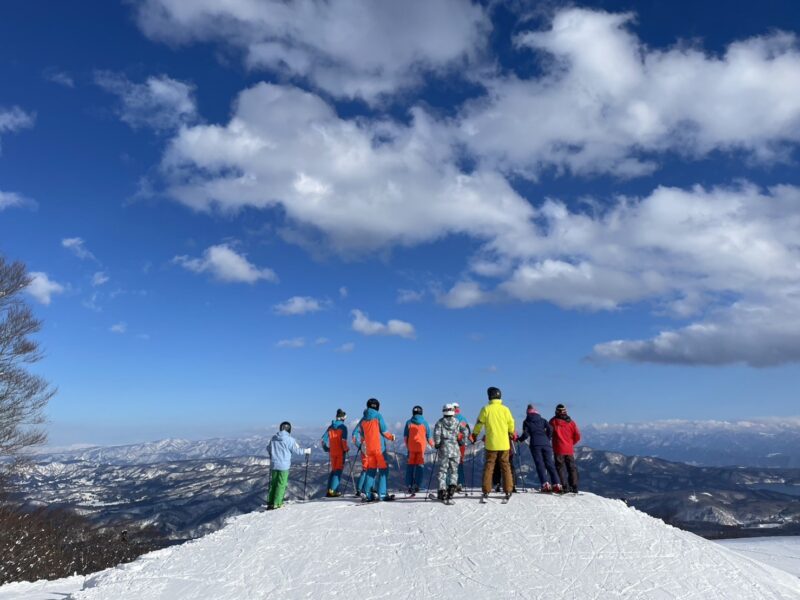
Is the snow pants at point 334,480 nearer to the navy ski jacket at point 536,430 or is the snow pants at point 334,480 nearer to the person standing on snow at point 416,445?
the person standing on snow at point 416,445

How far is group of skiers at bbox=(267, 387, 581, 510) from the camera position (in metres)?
14.3

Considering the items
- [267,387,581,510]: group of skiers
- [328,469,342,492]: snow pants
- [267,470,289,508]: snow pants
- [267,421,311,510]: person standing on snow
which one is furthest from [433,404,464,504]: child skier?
[267,470,289,508]: snow pants

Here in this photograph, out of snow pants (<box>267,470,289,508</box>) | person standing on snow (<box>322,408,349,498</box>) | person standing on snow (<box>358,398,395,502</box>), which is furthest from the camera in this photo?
person standing on snow (<box>322,408,349,498</box>)

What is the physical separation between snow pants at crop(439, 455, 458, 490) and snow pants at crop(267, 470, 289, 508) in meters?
5.07

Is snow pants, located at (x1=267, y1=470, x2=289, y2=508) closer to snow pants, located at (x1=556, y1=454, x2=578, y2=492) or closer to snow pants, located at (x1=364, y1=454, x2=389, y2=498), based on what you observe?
snow pants, located at (x1=364, y1=454, x2=389, y2=498)

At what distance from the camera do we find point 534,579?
404 inches

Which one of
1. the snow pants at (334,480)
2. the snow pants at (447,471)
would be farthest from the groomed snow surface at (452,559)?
the snow pants at (334,480)

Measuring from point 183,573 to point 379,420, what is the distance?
6413 mm

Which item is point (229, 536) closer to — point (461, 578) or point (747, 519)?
point (461, 578)

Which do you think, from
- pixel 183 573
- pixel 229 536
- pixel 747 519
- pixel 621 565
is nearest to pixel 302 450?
pixel 229 536

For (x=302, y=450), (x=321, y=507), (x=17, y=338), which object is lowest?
(x=321, y=507)

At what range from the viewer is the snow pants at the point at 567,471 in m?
15.0

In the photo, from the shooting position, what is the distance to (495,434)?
14188 mm

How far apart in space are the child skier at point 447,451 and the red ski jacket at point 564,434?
3236 mm
